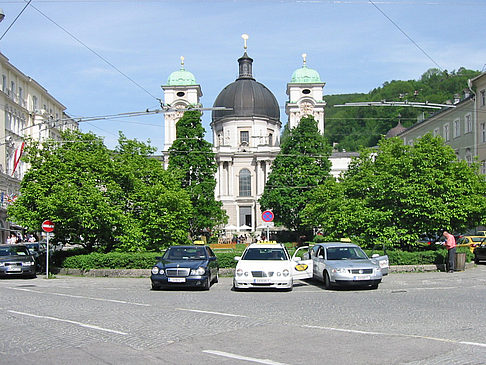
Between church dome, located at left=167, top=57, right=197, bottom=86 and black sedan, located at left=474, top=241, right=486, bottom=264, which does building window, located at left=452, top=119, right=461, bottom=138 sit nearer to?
black sedan, located at left=474, top=241, right=486, bottom=264

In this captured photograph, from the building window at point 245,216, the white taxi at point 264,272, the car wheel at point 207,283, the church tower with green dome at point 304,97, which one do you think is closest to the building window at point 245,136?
the church tower with green dome at point 304,97

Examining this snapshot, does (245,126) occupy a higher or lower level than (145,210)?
higher

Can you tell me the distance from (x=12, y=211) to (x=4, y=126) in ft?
102

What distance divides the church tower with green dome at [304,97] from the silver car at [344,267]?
231ft

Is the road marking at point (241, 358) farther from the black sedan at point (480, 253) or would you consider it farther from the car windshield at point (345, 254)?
the black sedan at point (480, 253)

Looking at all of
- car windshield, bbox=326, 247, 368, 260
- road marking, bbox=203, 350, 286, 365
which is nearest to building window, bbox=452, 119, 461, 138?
car windshield, bbox=326, 247, 368, 260

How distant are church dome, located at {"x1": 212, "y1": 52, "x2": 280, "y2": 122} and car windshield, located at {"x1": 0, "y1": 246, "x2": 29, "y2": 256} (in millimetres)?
62357

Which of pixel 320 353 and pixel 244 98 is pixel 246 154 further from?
pixel 320 353

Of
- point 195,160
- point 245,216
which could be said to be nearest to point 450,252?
point 195,160

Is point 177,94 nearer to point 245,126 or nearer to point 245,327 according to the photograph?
point 245,126

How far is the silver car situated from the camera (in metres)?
18.9

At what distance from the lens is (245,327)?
36.3ft

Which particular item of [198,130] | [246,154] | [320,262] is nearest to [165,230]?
[320,262]

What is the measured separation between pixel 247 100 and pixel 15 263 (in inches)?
2641
